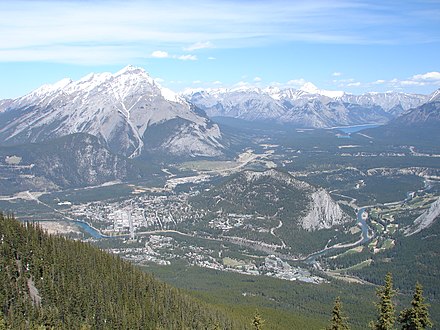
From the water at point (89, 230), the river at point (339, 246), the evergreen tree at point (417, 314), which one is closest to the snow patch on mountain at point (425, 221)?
the river at point (339, 246)

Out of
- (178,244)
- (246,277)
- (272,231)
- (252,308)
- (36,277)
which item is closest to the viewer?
(36,277)

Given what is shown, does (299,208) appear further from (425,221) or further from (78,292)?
(78,292)

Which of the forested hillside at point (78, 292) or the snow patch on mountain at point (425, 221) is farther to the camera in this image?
the snow patch on mountain at point (425, 221)

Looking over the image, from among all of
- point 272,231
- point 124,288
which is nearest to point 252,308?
point 124,288

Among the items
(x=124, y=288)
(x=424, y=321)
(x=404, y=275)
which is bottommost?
(x=404, y=275)

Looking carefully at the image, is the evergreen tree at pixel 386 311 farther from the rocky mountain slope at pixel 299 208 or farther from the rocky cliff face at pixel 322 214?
the rocky cliff face at pixel 322 214

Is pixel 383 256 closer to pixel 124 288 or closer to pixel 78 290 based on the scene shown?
pixel 124 288

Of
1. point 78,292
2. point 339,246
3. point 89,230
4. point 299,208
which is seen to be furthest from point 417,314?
point 89,230

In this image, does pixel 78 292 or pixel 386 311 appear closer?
pixel 386 311
